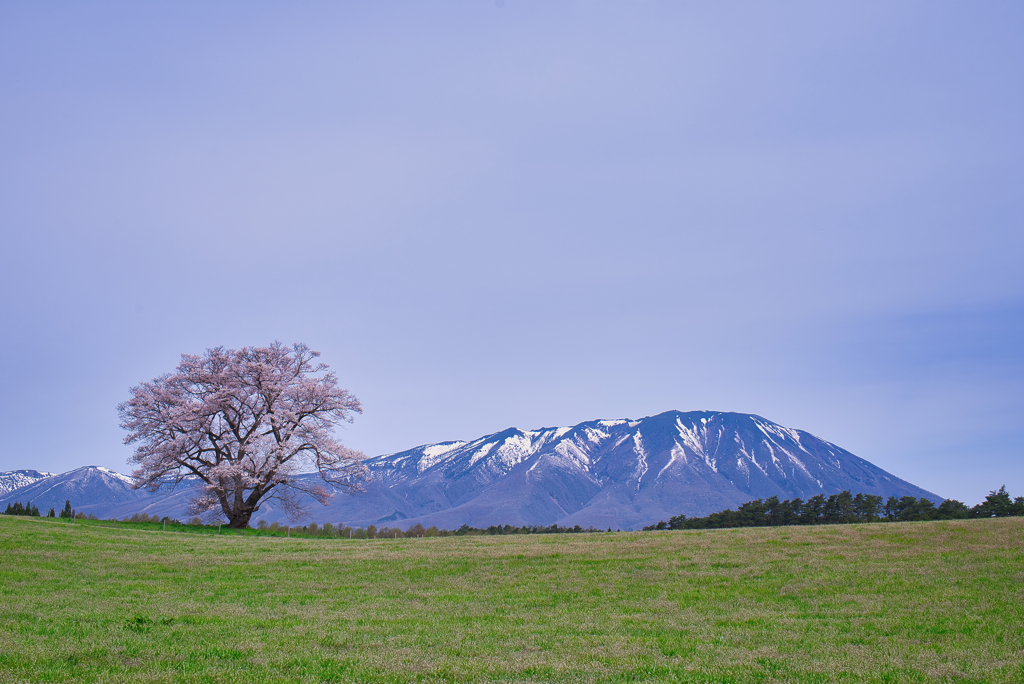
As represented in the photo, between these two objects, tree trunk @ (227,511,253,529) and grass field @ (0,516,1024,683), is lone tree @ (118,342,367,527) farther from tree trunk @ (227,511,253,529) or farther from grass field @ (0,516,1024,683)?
grass field @ (0,516,1024,683)

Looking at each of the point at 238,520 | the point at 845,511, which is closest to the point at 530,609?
the point at 238,520

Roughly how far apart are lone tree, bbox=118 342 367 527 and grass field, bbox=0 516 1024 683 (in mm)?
18571

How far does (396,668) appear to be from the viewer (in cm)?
1207

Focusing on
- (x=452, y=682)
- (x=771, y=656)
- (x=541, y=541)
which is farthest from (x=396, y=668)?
(x=541, y=541)

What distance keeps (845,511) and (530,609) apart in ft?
179

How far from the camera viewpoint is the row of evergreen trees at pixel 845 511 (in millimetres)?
57188

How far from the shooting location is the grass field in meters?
12.2

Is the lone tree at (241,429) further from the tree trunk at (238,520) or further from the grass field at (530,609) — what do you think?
the grass field at (530,609)

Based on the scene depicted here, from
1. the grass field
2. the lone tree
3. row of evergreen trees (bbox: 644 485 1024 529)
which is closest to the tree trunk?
the lone tree

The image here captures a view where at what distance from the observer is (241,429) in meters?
56.7

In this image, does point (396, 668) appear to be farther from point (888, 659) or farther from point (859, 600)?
point (859, 600)

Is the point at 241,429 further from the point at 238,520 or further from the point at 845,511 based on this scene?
the point at 845,511

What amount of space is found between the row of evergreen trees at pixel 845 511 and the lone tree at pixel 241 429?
95.9ft

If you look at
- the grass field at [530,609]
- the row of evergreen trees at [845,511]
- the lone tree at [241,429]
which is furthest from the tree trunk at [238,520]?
the row of evergreen trees at [845,511]
